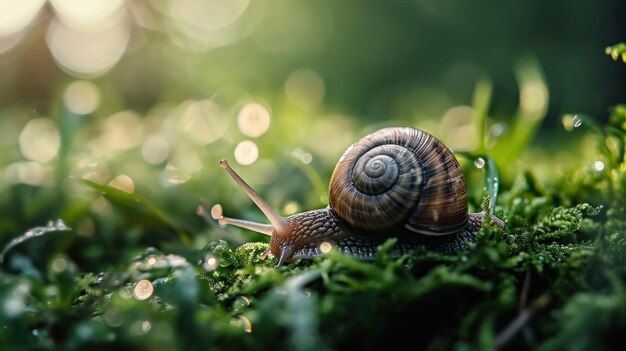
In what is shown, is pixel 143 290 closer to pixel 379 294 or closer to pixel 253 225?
pixel 253 225

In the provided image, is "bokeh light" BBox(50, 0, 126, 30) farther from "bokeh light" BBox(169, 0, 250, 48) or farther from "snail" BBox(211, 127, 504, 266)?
"snail" BBox(211, 127, 504, 266)

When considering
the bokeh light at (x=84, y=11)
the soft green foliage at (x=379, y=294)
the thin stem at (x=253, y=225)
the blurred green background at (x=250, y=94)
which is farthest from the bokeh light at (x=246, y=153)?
the bokeh light at (x=84, y=11)

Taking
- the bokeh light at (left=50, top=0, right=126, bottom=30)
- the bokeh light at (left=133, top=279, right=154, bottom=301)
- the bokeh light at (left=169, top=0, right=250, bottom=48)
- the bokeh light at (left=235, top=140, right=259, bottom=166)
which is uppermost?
the bokeh light at (left=169, top=0, right=250, bottom=48)

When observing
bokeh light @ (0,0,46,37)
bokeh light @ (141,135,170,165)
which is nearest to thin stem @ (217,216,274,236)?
bokeh light @ (141,135,170,165)

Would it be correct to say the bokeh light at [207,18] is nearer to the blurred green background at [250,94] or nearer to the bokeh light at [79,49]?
the blurred green background at [250,94]

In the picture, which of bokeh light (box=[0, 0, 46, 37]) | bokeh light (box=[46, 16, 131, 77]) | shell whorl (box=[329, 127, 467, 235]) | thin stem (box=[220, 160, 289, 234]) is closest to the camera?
shell whorl (box=[329, 127, 467, 235])

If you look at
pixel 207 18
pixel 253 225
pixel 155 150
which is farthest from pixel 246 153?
pixel 207 18

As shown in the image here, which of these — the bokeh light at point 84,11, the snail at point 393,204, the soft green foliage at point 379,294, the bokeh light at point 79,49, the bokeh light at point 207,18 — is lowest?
the soft green foliage at point 379,294

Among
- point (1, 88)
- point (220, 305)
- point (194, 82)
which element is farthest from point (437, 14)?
point (220, 305)
